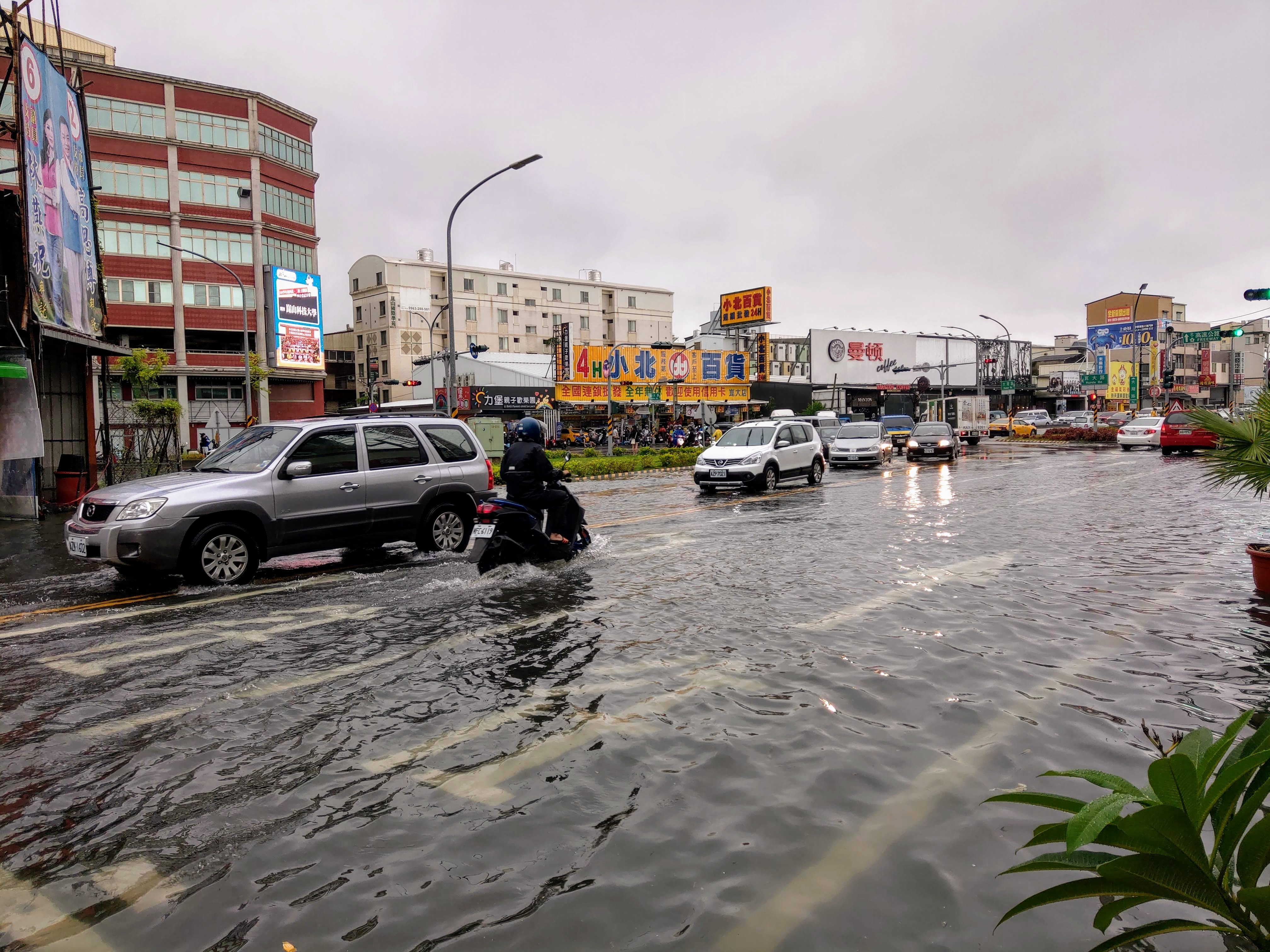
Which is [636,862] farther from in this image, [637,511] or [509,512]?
[637,511]

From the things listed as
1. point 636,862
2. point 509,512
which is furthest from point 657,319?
point 636,862

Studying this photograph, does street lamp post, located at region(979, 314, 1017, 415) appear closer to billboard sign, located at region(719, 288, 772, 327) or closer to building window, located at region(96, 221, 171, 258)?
billboard sign, located at region(719, 288, 772, 327)

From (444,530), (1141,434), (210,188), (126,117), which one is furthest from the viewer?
(210,188)

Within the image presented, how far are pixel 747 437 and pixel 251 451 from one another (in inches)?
510

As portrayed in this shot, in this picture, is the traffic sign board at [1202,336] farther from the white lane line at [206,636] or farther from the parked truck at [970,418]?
the white lane line at [206,636]

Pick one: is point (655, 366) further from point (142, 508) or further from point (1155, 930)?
point (1155, 930)

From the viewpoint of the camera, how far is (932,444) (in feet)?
101

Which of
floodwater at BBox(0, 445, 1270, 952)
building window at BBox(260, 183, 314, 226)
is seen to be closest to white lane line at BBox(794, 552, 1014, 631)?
floodwater at BBox(0, 445, 1270, 952)

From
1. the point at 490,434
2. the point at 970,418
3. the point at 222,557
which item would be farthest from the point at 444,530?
the point at 970,418

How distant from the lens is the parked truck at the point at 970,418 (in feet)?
147

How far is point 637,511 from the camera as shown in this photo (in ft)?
50.9

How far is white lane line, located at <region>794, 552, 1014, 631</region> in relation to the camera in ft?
22.9

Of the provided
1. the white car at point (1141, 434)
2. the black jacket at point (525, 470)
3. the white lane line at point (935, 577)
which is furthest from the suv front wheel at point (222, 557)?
the white car at point (1141, 434)

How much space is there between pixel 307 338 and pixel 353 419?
47.3 metres
